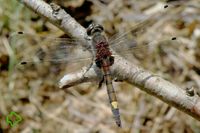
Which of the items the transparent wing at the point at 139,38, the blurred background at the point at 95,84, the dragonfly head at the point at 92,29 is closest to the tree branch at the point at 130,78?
the dragonfly head at the point at 92,29

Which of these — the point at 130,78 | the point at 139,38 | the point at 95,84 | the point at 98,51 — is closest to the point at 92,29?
the point at 98,51

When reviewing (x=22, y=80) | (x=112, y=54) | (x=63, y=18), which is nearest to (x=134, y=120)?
(x=22, y=80)

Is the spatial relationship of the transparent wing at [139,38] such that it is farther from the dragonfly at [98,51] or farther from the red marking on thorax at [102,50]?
the red marking on thorax at [102,50]

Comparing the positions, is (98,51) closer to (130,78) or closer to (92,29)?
(92,29)

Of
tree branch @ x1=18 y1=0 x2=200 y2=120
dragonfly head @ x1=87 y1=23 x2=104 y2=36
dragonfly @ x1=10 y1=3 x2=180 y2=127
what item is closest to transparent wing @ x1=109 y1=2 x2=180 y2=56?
dragonfly @ x1=10 y1=3 x2=180 y2=127

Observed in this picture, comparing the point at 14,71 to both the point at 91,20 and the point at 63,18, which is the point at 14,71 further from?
the point at 63,18
